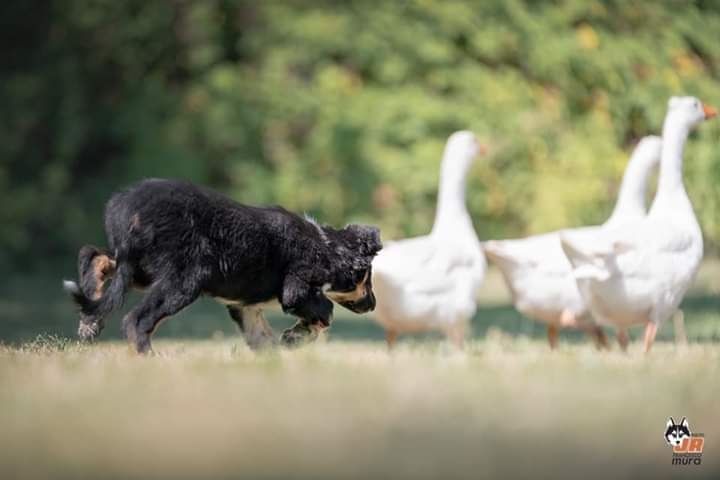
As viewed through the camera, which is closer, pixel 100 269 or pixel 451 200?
pixel 100 269

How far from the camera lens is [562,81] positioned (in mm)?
12219

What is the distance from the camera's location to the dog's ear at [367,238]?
643cm

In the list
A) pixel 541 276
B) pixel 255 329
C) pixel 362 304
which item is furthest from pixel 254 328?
pixel 541 276

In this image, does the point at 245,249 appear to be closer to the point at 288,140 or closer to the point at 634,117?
the point at 634,117

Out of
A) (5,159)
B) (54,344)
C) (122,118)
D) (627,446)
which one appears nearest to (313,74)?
(122,118)

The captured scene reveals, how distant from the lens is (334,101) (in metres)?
14.4

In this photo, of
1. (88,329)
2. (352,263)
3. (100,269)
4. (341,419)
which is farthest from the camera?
(352,263)

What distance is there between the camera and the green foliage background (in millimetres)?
11867

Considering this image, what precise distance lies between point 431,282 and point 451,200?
0.92 m

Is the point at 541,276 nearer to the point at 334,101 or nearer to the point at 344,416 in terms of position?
the point at 344,416

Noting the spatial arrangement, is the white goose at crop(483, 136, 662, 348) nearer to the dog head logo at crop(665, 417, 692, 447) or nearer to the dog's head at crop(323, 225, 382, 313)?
the dog's head at crop(323, 225, 382, 313)

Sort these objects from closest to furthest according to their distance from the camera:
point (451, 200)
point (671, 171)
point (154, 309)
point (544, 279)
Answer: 1. point (154, 309)
2. point (671, 171)
3. point (544, 279)
4. point (451, 200)

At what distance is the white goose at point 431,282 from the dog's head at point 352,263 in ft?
2.82

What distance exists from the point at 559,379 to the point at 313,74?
10.8m
